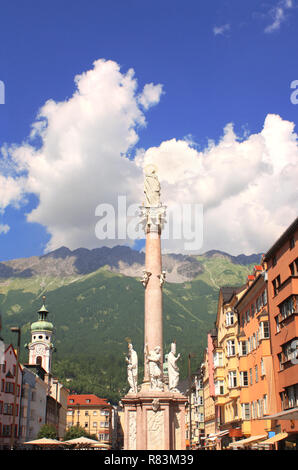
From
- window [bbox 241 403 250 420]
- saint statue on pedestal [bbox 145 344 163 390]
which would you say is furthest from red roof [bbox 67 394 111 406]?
saint statue on pedestal [bbox 145 344 163 390]

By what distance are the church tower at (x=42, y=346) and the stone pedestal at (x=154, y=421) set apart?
90636mm

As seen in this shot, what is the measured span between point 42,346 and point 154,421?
96451 mm

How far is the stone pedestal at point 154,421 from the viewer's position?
102 feet

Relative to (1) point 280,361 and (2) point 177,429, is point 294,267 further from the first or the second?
(2) point 177,429

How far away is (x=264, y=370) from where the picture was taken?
42.2m

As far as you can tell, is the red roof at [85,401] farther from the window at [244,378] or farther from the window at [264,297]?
the window at [264,297]

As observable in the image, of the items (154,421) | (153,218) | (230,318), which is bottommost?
(154,421)

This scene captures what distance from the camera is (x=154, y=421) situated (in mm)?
31219

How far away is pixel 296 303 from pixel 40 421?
64.2m

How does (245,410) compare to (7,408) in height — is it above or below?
below

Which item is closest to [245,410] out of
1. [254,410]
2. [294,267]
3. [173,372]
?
[254,410]

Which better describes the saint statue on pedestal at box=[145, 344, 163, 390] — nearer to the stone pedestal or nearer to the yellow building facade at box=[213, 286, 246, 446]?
the stone pedestal
